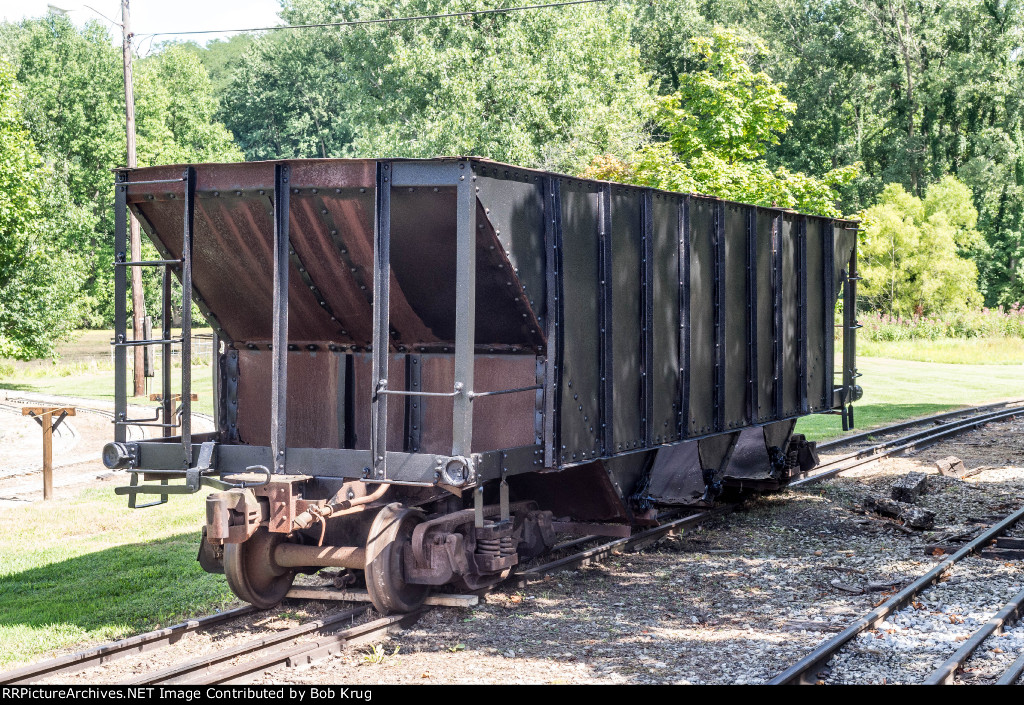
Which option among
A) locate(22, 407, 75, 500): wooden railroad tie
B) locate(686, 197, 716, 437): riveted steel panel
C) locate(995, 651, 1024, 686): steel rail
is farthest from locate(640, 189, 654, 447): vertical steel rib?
locate(22, 407, 75, 500): wooden railroad tie

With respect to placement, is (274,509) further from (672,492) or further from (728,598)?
(672,492)

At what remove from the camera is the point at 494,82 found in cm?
3594

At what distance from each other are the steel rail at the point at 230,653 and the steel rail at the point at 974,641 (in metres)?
4.07

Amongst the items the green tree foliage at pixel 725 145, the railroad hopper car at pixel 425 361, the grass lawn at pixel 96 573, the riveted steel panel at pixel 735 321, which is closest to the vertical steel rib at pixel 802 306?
the riveted steel panel at pixel 735 321

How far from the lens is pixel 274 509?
7.70m

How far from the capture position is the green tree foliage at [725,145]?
2428 cm

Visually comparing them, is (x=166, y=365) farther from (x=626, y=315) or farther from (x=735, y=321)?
(x=735, y=321)

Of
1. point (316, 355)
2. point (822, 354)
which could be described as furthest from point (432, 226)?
point (822, 354)

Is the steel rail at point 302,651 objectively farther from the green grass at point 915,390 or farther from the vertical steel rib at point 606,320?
the green grass at point 915,390

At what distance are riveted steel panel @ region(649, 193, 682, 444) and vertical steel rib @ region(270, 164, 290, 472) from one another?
3.50m

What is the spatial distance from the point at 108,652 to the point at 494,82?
31131 mm

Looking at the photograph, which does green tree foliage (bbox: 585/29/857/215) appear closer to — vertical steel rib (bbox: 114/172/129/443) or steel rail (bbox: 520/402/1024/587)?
steel rail (bbox: 520/402/1024/587)

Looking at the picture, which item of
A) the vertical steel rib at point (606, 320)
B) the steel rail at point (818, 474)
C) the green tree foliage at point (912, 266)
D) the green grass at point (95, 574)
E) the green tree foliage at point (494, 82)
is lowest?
the green grass at point (95, 574)
